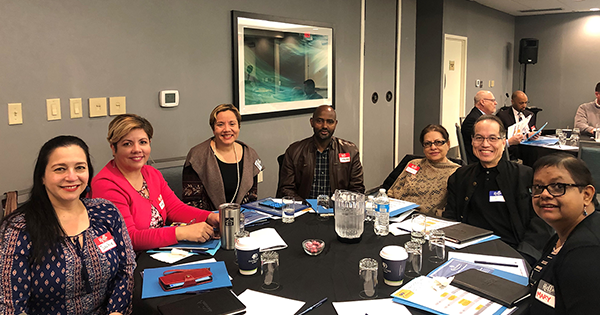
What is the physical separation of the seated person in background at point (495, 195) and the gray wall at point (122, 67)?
211cm

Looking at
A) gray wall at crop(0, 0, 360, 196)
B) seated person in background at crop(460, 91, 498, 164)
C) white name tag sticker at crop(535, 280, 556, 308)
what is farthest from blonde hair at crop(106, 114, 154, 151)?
seated person in background at crop(460, 91, 498, 164)

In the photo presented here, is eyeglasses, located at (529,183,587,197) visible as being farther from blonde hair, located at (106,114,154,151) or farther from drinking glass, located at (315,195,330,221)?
blonde hair, located at (106,114,154,151)

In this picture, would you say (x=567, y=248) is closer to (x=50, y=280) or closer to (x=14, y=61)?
(x=50, y=280)

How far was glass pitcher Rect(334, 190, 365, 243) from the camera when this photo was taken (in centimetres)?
202

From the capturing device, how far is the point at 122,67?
3232mm

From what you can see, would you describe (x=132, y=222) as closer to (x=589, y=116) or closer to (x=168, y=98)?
(x=168, y=98)

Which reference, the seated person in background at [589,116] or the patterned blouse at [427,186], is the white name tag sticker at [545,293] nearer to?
the patterned blouse at [427,186]

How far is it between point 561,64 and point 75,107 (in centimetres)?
1013

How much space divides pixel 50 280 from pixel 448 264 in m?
1.49

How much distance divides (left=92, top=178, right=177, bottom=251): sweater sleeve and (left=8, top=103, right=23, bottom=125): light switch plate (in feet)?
2.99

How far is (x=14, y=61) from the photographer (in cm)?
268

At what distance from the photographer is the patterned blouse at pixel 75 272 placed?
1.58 m

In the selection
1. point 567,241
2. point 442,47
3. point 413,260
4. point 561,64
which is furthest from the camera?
point 561,64

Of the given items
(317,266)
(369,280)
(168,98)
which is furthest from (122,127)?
(369,280)
